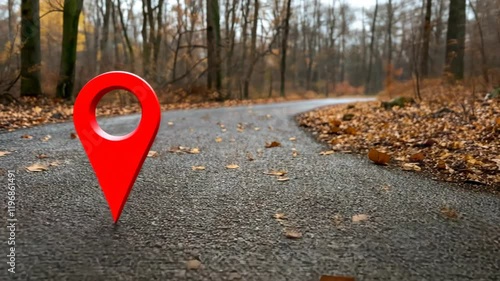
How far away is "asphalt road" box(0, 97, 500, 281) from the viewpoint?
6.14 feet

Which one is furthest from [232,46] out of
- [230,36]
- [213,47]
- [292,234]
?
[292,234]

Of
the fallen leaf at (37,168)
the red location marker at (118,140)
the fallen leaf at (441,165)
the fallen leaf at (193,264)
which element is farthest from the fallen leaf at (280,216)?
the fallen leaf at (37,168)

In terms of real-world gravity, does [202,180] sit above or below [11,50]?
below

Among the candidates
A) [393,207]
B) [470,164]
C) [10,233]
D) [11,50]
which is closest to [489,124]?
[470,164]

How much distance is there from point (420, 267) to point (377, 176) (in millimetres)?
1969

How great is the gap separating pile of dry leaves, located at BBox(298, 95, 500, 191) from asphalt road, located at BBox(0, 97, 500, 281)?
464 mm

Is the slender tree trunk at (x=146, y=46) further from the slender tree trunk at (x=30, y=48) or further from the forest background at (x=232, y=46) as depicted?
the slender tree trunk at (x=30, y=48)

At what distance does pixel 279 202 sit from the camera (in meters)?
2.94

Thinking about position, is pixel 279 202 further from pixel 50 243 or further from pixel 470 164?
pixel 470 164

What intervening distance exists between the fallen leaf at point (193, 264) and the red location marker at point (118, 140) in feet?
2.58

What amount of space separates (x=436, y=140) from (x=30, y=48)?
38.9 ft

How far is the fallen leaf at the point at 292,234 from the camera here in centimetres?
226

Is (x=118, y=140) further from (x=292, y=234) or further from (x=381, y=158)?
(x=381, y=158)

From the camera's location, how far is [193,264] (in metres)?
1.90
